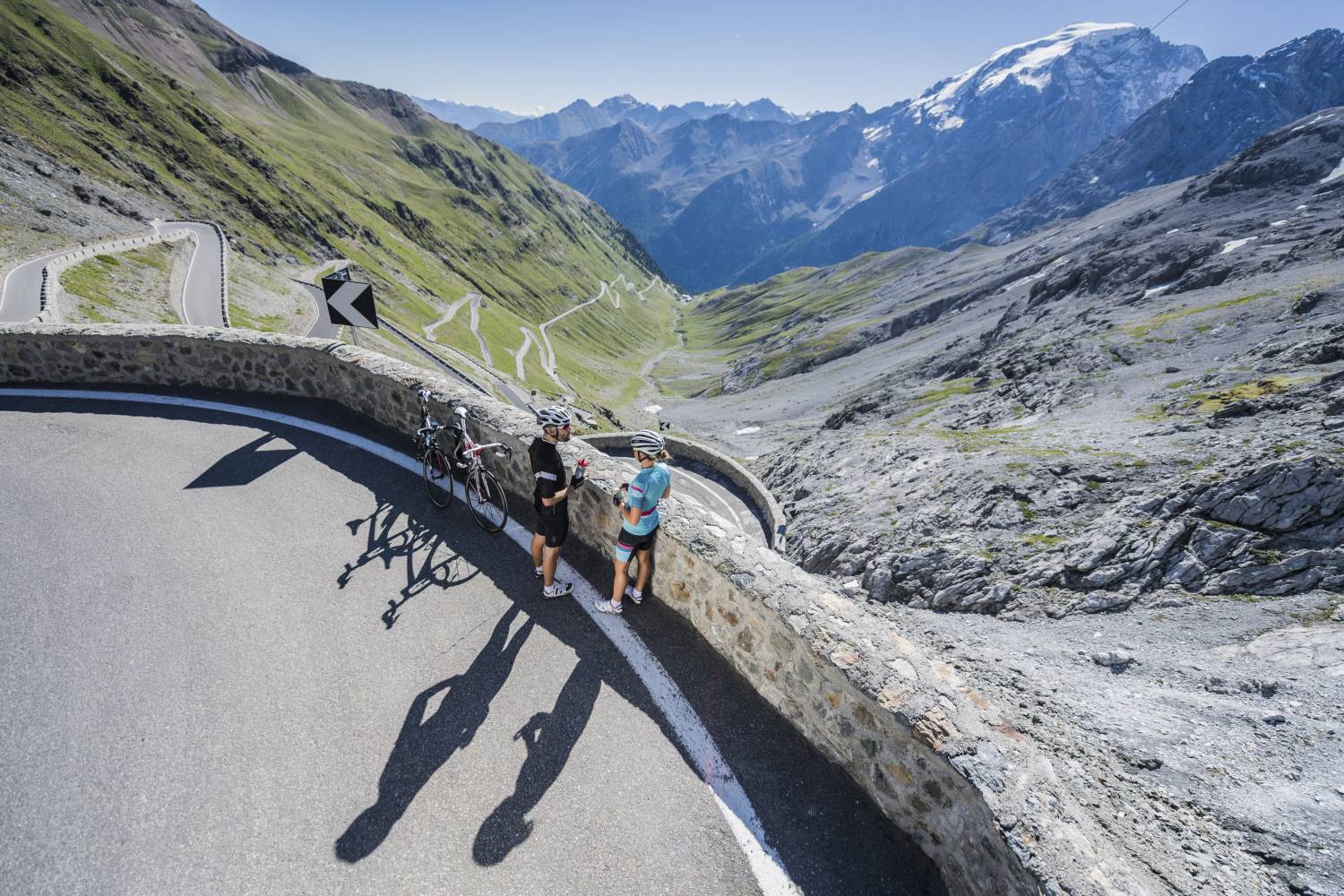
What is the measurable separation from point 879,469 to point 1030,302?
63319 mm

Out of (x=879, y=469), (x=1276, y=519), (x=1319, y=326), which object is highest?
(x=1319, y=326)

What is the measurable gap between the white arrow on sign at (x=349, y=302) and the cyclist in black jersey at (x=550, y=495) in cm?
668

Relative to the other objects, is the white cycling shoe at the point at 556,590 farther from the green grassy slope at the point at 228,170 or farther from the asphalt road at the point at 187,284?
the green grassy slope at the point at 228,170

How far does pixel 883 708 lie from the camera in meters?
4.45

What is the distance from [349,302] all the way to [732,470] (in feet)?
91.2

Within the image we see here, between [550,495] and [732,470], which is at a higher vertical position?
[550,495]

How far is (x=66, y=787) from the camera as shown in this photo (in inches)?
178

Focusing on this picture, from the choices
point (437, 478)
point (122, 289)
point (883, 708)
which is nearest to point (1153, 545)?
point (883, 708)

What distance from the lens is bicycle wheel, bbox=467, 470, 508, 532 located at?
846cm

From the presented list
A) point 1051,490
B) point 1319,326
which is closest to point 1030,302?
point 1319,326

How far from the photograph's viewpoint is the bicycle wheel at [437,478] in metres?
9.06

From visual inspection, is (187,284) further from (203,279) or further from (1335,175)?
(1335,175)

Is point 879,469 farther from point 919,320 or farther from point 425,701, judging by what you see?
point 919,320

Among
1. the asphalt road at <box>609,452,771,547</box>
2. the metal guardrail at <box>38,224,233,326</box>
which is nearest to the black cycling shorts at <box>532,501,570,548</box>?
the asphalt road at <box>609,452,771,547</box>
